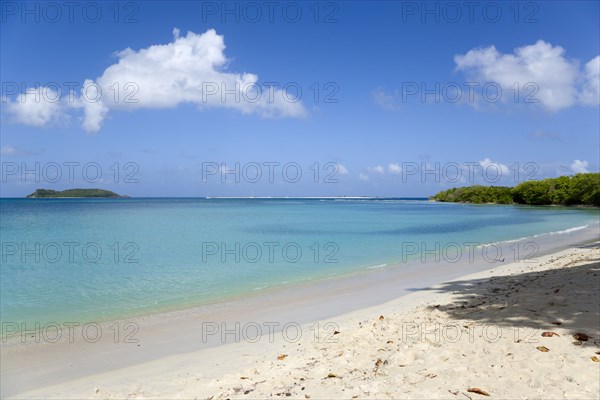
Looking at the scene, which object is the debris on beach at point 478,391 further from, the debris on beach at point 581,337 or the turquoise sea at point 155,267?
the turquoise sea at point 155,267

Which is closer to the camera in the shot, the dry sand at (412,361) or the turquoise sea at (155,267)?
the dry sand at (412,361)

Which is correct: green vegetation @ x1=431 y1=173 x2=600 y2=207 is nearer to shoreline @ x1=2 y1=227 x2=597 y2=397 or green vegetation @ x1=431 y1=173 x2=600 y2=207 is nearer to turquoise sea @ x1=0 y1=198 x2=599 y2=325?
turquoise sea @ x1=0 y1=198 x2=599 y2=325

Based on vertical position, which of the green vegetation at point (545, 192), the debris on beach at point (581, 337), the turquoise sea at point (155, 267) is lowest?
the turquoise sea at point (155, 267)

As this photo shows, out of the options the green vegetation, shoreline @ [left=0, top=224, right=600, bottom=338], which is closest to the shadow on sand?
shoreline @ [left=0, top=224, right=600, bottom=338]

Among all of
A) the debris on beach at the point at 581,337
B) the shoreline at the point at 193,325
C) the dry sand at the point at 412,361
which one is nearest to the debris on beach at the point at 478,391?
the dry sand at the point at 412,361

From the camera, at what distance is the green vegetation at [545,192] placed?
90.0 meters

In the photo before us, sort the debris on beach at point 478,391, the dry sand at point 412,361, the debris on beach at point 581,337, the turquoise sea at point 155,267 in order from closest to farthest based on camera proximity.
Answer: the debris on beach at point 478,391, the dry sand at point 412,361, the debris on beach at point 581,337, the turquoise sea at point 155,267

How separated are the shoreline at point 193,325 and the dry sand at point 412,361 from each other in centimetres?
45

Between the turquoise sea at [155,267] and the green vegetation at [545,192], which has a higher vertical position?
the green vegetation at [545,192]

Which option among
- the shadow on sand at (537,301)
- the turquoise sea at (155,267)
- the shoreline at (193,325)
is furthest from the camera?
the turquoise sea at (155,267)

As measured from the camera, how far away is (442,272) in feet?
49.1

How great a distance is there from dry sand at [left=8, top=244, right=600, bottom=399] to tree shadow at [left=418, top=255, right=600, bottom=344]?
0.02 metres

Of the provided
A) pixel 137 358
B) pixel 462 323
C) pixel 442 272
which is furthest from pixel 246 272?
pixel 462 323

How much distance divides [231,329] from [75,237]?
26499 millimetres
